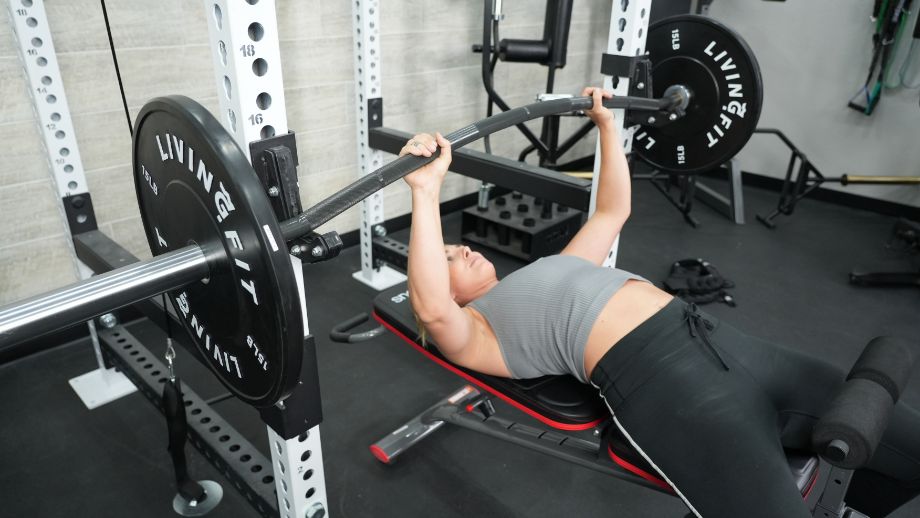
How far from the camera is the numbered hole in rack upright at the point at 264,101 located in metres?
0.93

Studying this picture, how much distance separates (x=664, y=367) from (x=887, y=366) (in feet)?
1.25

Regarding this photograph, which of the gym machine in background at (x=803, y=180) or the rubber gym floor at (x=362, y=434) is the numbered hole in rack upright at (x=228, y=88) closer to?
the rubber gym floor at (x=362, y=434)

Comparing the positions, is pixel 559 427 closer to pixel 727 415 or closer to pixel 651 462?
pixel 651 462

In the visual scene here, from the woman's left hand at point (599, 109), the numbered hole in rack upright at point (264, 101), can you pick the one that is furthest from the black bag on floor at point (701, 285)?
the numbered hole in rack upright at point (264, 101)

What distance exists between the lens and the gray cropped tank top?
1.31 m

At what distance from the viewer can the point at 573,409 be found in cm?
128

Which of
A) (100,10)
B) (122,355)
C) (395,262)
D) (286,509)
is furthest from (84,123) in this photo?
(286,509)

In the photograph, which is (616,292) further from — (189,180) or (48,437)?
(48,437)

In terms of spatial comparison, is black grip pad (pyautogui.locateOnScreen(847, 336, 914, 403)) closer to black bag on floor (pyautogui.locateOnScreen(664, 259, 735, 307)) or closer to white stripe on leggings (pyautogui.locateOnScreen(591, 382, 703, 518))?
white stripe on leggings (pyautogui.locateOnScreen(591, 382, 703, 518))

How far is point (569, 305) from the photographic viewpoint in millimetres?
1324

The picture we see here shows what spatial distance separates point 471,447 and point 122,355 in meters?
1.12

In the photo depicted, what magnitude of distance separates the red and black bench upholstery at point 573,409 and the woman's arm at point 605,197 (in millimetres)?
389

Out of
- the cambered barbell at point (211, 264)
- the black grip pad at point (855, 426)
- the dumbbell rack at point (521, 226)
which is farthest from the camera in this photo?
the dumbbell rack at point (521, 226)

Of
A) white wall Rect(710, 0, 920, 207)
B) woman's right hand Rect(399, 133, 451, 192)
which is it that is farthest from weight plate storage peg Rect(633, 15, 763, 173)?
white wall Rect(710, 0, 920, 207)
